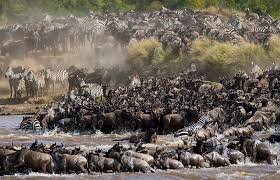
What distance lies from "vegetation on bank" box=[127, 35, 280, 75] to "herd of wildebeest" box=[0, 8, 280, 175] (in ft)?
3.08

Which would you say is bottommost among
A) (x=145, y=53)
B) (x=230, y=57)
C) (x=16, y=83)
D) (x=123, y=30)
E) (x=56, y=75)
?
(x=16, y=83)

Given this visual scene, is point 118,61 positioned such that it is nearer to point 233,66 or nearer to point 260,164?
point 233,66

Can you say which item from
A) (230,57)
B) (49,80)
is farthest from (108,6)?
(230,57)

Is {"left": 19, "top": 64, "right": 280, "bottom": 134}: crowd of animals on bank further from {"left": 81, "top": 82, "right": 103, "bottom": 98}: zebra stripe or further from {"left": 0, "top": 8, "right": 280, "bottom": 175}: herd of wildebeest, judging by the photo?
{"left": 81, "top": 82, "right": 103, "bottom": 98}: zebra stripe

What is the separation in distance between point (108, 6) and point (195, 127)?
176 ft

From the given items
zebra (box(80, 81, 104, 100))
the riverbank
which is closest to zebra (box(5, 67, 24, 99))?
the riverbank

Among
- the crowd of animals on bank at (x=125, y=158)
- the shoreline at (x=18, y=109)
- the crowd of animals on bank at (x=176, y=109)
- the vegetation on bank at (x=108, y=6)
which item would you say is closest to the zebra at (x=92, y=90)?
the crowd of animals on bank at (x=176, y=109)

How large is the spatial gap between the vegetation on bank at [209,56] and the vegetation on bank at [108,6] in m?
22.5

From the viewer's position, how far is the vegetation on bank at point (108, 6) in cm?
7019

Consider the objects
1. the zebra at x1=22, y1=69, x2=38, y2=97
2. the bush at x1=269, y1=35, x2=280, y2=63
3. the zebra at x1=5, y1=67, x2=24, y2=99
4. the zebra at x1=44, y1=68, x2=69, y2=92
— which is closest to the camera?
the zebra at x1=22, y1=69, x2=38, y2=97

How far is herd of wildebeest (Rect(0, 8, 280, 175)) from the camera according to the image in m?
18.2

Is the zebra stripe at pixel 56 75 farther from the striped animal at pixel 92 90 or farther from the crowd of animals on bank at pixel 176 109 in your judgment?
the crowd of animals on bank at pixel 176 109

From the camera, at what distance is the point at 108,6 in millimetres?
77062

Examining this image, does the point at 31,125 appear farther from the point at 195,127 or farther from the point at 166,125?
the point at 195,127
